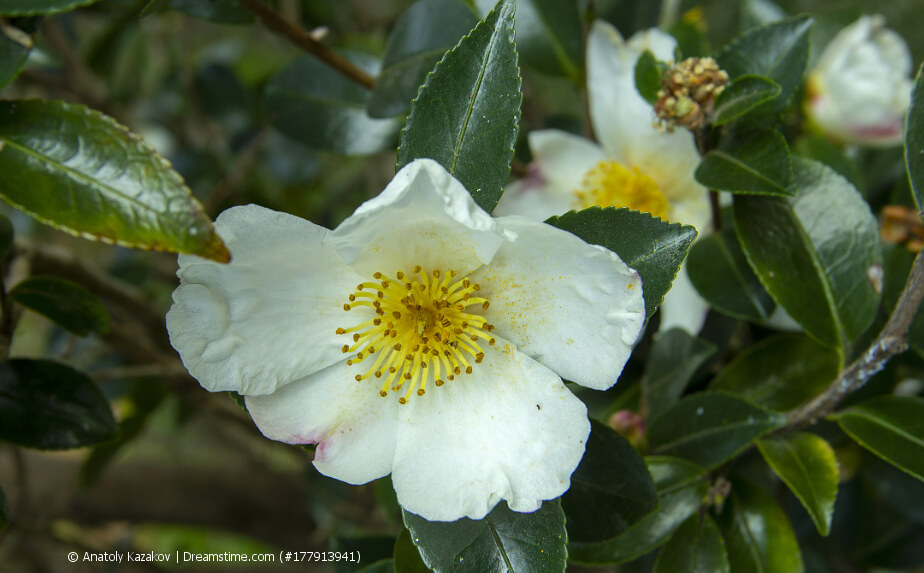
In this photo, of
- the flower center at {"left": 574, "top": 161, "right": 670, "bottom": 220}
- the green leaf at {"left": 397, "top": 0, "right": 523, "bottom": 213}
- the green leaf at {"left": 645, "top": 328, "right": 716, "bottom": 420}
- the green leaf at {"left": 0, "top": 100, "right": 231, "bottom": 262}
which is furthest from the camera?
the flower center at {"left": 574, "top": 161, "right": 670, "bottom": 220}

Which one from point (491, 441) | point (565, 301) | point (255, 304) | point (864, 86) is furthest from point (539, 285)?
point (864, 86)

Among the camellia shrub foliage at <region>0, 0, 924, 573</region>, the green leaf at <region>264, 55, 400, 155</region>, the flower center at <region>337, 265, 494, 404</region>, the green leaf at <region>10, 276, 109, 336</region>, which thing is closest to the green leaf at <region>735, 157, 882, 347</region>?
the camellia shrub foliage at <region>0, 0, 924, 573</region>

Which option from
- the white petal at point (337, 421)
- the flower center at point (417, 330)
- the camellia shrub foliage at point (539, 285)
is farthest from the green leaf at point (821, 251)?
the white petal at point (337, 421)

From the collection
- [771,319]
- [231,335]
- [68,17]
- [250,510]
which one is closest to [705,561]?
[771,319]

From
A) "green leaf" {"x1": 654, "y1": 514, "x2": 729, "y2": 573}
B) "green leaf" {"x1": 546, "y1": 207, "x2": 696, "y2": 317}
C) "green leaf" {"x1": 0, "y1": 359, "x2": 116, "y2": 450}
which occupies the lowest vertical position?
"green leaf" {"x1": 654, "y1": 514, "x2": 729, "y2": 573}

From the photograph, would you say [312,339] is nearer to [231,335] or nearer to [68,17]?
[231,335]

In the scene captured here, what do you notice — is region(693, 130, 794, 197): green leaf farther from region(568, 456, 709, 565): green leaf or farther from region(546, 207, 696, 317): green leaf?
region(568, 456, 709, 565): green leaf
